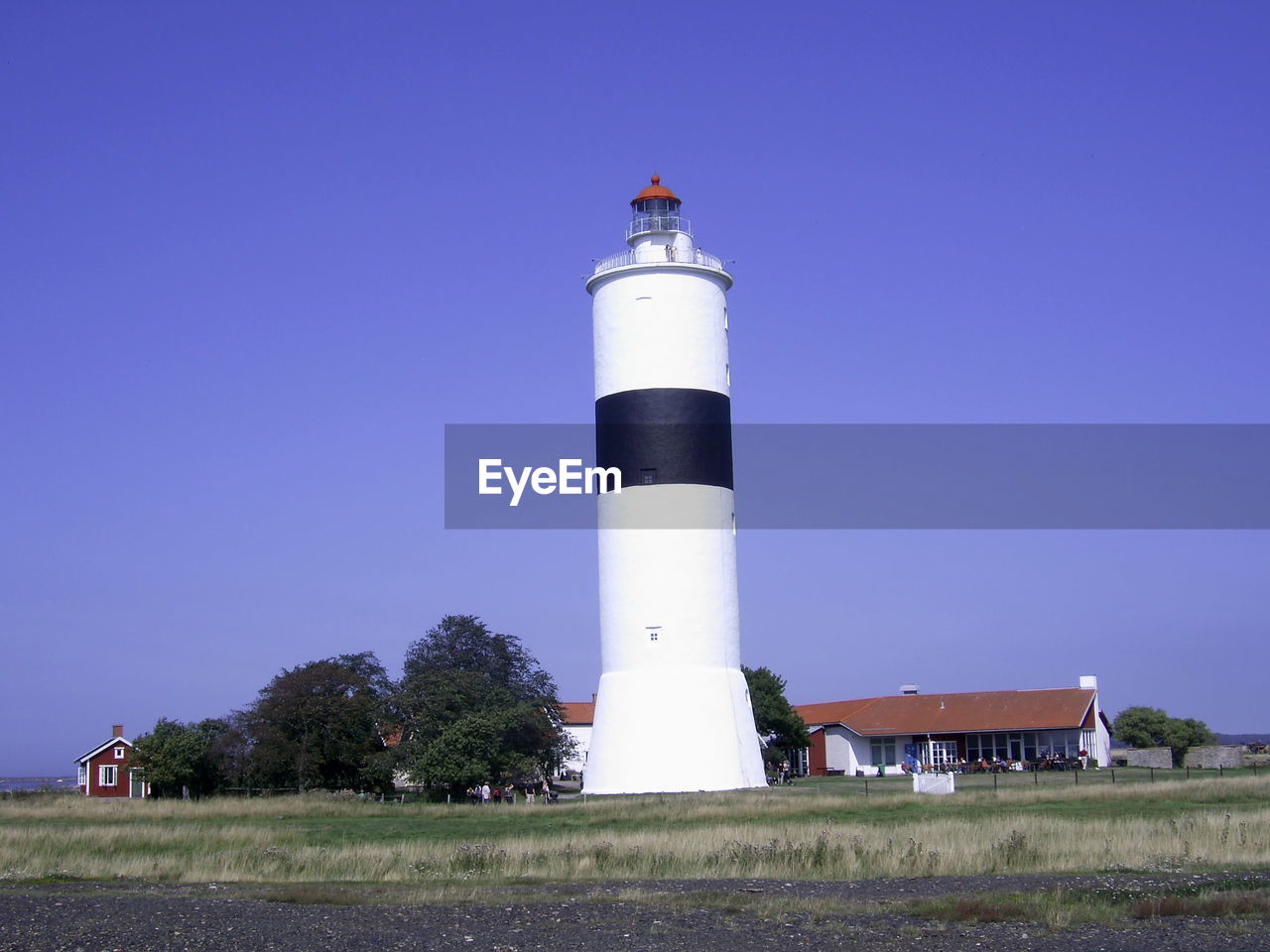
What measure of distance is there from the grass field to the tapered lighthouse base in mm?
1166

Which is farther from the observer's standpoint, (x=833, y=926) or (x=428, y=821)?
(x=428, y=821)

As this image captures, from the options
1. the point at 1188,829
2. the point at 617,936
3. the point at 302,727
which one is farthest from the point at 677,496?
the point at 617,936

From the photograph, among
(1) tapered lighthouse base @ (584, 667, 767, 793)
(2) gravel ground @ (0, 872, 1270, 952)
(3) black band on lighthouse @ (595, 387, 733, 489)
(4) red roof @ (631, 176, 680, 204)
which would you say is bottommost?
(2) gravel ground @ (0, 872, 1270, 952)

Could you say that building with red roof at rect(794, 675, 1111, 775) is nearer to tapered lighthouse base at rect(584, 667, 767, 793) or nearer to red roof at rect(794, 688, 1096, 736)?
red roof at rect(794, 688, 1096, 736)

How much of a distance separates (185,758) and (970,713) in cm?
2830

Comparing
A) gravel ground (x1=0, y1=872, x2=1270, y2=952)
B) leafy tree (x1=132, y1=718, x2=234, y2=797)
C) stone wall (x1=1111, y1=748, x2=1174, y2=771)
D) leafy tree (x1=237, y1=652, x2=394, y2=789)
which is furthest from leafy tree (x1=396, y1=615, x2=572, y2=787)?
stone wall (x1=1111, y1=748, x2=1174, y2=771)

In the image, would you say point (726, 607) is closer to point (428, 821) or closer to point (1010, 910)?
point (428, 821)

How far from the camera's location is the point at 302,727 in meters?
37.2

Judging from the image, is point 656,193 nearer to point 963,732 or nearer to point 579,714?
point 963,732

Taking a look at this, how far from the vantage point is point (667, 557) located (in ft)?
109

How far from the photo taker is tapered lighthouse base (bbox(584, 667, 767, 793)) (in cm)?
3225

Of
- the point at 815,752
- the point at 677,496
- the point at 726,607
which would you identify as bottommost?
the point at 815,752

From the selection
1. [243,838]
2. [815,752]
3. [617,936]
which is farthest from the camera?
[815,752]

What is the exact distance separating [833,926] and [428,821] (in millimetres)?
16548
